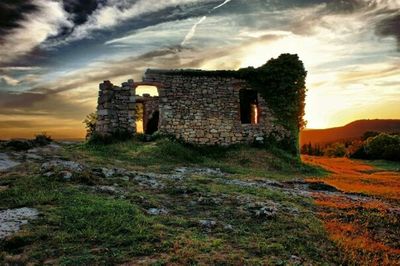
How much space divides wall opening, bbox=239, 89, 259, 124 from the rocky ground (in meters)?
15.8

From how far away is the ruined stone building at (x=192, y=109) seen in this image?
27.6 metres

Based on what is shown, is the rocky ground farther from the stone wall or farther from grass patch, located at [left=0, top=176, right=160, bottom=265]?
the stone wall

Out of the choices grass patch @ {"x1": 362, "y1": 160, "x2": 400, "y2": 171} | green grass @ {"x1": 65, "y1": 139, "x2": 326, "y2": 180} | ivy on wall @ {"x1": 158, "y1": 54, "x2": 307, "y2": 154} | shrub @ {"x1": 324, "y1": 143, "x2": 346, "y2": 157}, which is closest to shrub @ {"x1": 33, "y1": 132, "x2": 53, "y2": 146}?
green grass @ {"x1": 65, "y1": 139, "x2": 326, "y2": 180}

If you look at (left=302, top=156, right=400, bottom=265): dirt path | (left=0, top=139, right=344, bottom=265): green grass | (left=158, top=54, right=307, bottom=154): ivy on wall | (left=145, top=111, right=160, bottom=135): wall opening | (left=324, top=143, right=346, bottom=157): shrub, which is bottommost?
(left=324, top=143, right=346, bottom=157): shrub

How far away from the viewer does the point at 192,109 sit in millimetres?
28750

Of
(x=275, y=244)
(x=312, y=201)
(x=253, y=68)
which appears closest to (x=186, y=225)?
(x=275, y=244)

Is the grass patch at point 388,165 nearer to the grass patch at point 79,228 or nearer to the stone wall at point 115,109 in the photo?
the stone wall at point 115,109

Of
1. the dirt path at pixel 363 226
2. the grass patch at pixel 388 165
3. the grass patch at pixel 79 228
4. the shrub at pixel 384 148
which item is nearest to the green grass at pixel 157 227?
the grass patch at pixel 79 228

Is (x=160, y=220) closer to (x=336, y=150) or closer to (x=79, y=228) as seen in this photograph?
(x=79, y=228)

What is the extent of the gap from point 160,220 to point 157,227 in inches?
32.3

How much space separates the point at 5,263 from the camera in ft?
24.1

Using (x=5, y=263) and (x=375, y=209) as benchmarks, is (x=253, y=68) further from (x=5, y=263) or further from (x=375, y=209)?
(x=5, y=263)

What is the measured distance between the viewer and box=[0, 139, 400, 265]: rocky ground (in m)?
7.94

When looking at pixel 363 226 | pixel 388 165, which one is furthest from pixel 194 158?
pixel 388 165
